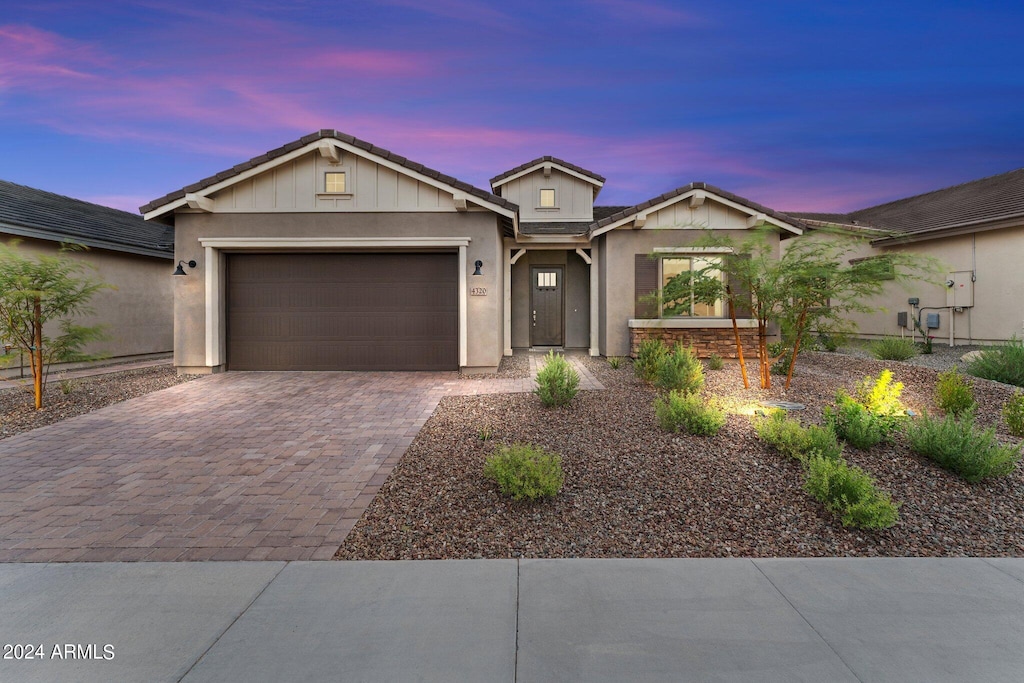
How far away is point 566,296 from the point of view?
14156 mm

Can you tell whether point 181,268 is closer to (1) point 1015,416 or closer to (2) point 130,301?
(2) point 130,301

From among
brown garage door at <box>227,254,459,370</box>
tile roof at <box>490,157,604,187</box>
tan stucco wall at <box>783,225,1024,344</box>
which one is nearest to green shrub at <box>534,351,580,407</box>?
brown garage door at <box>227,254,459,370</box>

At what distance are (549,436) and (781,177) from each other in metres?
24.2

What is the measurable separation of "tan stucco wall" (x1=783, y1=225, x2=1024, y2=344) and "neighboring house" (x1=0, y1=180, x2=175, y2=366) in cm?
1948

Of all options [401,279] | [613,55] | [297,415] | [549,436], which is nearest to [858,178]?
[613,55]

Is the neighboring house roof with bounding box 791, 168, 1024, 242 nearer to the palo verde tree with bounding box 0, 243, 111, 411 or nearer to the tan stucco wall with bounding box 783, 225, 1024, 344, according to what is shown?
the tan stucco wall with bounding box 783, 225, 1024, 344

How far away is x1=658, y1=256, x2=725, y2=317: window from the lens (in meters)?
7.95

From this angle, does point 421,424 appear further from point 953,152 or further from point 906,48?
point 953,152

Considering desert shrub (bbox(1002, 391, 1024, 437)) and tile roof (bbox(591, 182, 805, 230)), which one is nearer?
desert shrub (bbox(1002, 391, 1024, 437))

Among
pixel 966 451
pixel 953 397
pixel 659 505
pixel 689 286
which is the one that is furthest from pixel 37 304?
pixel 953 397

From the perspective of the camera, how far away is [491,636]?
2180mm

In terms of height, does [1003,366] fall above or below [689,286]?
below

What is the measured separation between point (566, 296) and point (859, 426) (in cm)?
999

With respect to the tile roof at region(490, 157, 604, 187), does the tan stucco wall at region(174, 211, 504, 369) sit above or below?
below
